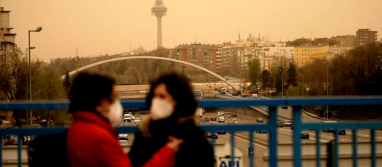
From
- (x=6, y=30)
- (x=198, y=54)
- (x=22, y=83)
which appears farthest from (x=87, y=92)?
(x=198, y=54)

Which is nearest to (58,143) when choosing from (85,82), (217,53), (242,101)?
(85,82)

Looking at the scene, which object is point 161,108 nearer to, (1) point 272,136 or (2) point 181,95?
(2) point 181,95

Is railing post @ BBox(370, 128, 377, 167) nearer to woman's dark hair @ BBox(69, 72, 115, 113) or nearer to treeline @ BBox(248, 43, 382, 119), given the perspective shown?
woman's dark hair @ BBox(69, 72, 115, 113)

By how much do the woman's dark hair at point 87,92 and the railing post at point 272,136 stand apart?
5.43ft

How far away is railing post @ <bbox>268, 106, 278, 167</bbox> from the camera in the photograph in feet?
14.3

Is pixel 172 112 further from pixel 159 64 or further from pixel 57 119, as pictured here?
pixel 159 64

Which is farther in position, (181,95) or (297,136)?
(297,136)

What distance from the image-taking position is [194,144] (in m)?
3.29

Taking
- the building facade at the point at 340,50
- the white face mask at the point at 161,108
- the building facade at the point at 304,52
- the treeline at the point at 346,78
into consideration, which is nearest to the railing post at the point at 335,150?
the white face mask at the point at 161,108

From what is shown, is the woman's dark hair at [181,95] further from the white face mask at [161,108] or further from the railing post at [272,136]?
the railing post at [272,136]

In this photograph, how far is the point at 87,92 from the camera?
3.18 metres

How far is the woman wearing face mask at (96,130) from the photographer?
307cm

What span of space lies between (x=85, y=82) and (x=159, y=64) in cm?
12497

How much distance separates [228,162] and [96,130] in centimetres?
163
